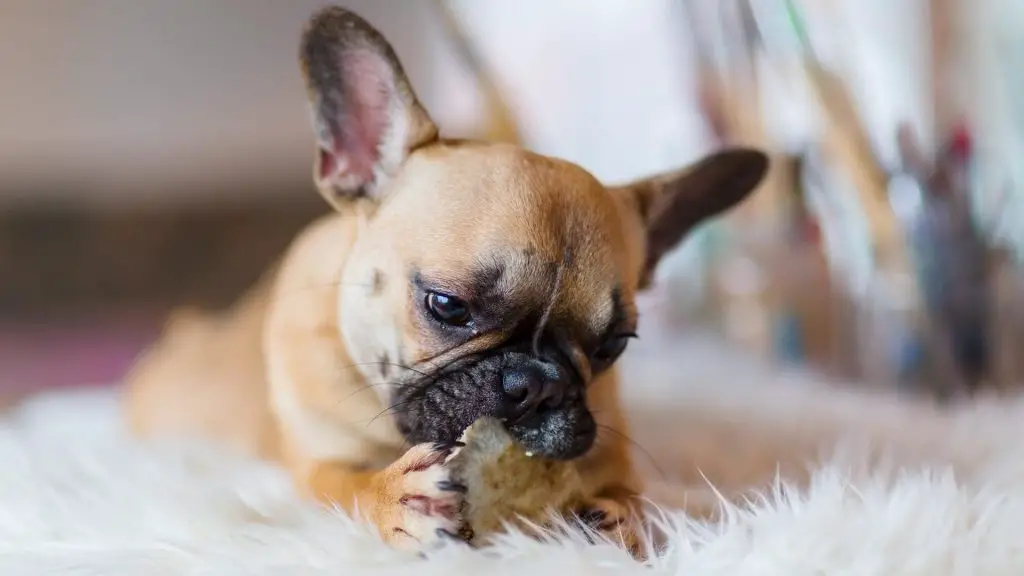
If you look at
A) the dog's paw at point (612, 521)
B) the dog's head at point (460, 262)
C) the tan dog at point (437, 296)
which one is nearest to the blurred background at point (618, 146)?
the tan dog at point (437, 296)

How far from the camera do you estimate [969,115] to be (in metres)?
1.93

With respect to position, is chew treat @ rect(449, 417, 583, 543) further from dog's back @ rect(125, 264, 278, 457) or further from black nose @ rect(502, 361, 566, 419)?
dog's back @ rect(125, 264, 278, 457)

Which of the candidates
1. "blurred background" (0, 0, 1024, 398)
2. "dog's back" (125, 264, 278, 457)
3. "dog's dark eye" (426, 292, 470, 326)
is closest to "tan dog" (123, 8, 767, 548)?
"dog's dark eye" (426, 292, 470, 326)

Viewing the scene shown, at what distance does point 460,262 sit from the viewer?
83 centimetres

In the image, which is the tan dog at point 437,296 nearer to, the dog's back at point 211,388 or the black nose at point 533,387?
the black nose at point 533,387

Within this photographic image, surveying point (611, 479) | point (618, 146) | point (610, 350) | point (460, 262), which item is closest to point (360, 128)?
point (460, 262)

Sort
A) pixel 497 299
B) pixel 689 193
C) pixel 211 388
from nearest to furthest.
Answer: pixel 497 299 → pixel 689 193 → pixel 211 388

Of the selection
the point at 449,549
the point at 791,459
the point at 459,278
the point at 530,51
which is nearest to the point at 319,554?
the point at 449,549

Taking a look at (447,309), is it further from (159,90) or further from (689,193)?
(159,90)

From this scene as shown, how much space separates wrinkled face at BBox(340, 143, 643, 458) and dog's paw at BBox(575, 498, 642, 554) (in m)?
0.06

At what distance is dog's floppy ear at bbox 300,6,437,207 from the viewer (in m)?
0.97

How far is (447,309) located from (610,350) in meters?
0.19

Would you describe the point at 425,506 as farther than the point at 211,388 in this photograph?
No

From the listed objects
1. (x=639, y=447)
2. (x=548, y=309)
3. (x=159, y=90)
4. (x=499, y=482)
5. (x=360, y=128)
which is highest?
(x=159, y=90)
